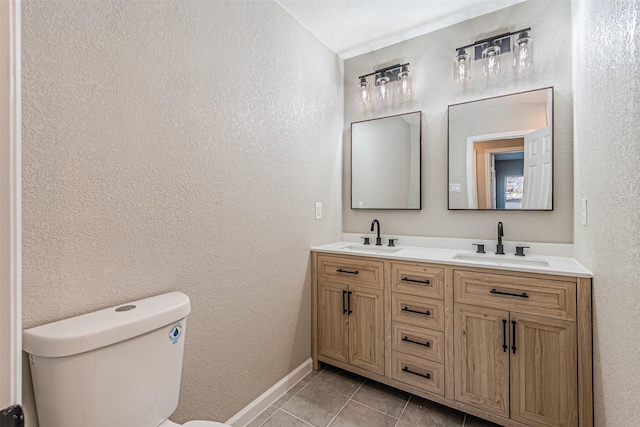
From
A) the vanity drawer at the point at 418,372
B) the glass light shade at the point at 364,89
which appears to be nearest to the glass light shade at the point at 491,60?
the glass light shade at the point at 364,89

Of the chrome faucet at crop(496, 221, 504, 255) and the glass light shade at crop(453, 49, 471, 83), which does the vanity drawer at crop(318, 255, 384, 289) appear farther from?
the glass light shade at crop(453, 49, 471, 83)

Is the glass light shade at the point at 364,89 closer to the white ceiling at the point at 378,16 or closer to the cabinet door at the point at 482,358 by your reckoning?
the white ceiling at the point at 378,16

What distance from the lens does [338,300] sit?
2098 mm

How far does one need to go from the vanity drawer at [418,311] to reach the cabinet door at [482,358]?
0.31 feet

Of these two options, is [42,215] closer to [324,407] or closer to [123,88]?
[123,88]

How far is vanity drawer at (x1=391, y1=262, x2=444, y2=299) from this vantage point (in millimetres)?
1722

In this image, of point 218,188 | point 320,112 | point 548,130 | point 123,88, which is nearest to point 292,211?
point 218,188

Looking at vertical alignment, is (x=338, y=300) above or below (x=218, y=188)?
below

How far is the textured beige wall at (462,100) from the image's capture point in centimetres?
184

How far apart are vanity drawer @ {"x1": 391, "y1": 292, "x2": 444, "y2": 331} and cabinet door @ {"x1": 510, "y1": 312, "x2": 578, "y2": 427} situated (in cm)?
36

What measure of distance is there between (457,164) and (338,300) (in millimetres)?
1311

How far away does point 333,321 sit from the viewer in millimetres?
2127

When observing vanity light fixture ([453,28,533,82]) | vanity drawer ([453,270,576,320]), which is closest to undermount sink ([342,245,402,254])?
vanity drawer ([453,270,576,320])

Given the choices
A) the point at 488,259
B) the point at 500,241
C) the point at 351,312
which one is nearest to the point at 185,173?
the point at 351,312
